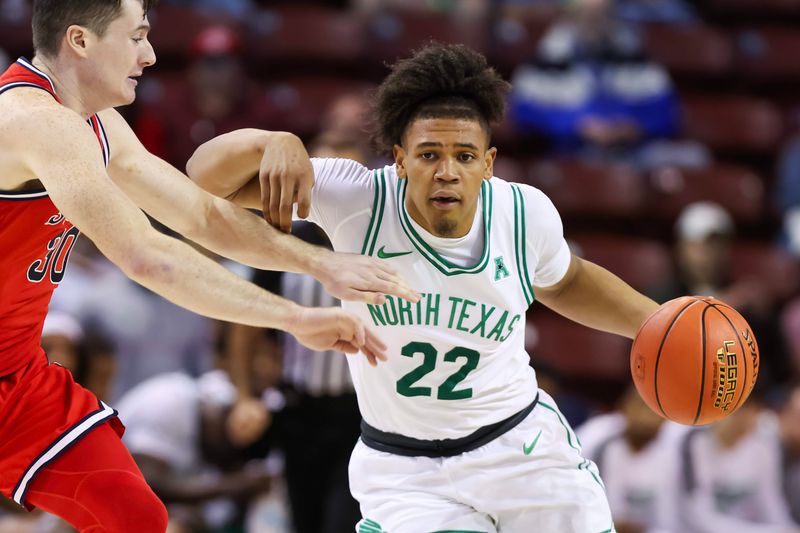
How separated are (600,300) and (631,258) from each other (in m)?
4.73

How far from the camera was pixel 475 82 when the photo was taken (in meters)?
4.17

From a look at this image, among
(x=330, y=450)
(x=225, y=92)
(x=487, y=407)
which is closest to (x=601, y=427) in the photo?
(x=330, y=450)

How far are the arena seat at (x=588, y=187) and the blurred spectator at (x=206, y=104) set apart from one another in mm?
2237

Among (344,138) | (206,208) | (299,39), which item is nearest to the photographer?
(206,208)

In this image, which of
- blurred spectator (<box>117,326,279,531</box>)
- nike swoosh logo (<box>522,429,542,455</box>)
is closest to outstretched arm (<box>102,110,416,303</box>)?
nike swoosh logo (<box>522,429,542,455</box>)

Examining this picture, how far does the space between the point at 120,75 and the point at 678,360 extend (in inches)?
82.2

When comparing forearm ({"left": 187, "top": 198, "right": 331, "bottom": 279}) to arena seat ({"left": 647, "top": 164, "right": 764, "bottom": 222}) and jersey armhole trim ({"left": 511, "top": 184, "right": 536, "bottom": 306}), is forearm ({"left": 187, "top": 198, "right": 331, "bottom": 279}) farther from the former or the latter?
arena seat ({"left": 647, "top": 164, "right": 764, "bottom": 222})

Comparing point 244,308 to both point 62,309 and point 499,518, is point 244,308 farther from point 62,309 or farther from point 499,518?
point 62,309

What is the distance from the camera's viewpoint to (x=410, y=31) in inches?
403

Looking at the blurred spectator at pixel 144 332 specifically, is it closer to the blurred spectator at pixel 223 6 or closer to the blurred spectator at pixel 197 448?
the blurred spectator at pixel 197 448

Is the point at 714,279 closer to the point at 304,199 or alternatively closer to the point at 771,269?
the point at 771,269

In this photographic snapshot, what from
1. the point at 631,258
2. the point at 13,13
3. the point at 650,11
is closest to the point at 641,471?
the point at 631,258

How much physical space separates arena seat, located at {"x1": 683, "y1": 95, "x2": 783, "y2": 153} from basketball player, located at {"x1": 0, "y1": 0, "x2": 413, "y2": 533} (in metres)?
7.31

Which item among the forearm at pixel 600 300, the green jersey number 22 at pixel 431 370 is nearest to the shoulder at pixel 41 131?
the green jersey number 22 at pixel 431 370
